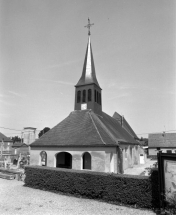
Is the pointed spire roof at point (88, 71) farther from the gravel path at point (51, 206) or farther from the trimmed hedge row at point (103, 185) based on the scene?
the gravel path at point (51, 206)

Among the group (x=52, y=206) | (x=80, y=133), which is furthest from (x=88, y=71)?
(x=52, y=206)

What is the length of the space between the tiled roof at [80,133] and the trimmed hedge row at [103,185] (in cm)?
610

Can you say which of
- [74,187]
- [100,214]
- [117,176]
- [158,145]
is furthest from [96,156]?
[158,145]

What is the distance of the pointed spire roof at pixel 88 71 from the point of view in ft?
83.6

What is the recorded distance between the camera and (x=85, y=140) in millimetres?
18141

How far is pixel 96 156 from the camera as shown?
55.4 feet

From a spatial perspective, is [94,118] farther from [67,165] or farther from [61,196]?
[61,196]

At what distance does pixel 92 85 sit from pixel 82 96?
7.36 ft

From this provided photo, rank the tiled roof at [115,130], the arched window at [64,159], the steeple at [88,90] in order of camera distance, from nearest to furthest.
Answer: the tiled roof at [115,130]
the arched window at [64,159]
the steeple at [88,90]

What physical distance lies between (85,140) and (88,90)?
895 centimetres

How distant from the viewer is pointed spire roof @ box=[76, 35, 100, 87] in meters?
25.5

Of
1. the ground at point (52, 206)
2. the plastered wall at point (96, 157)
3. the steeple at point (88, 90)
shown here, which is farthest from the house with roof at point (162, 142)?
the ground at point (52, 206)

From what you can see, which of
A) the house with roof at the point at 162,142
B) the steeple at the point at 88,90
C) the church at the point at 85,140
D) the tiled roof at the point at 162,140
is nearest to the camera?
the church at the point at 85,140

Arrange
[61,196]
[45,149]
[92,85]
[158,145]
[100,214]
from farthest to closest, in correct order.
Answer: [158,145]
[92,85]
[45,149]
[61,196]
[100,214]
